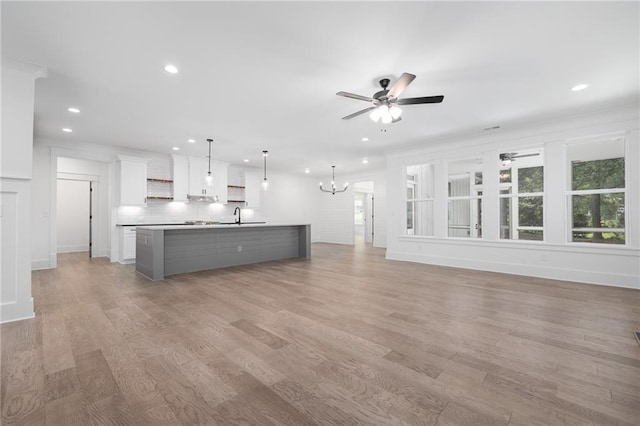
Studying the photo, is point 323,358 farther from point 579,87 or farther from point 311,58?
point 579,87

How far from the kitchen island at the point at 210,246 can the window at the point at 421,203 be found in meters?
3.18

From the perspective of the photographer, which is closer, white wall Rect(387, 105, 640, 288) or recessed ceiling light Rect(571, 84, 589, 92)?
recessed ceiling light Rect(571, 84, 589, 92)

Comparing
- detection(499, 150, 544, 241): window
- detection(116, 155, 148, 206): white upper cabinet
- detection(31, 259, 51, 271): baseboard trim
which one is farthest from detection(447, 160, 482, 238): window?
detection(31, 259, 51, 271): baseboard trim

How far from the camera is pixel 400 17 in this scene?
2234 mm

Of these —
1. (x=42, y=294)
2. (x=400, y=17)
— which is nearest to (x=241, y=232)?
(x=42, y=294)

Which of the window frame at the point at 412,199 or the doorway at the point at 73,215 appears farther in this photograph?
the doorway at the point at 73,215

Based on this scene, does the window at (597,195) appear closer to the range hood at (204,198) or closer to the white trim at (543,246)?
the white trim at (543,246)

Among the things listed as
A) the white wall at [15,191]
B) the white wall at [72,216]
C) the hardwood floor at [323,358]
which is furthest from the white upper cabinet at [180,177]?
the white wall at [15,191]

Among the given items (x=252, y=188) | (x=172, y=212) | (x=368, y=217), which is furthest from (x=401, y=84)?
(x=368, y=217)

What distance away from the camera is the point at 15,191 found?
110 inches

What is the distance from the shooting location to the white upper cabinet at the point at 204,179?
7.56 metres

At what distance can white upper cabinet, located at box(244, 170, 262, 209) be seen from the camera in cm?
895

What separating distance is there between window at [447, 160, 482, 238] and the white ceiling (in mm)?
2611

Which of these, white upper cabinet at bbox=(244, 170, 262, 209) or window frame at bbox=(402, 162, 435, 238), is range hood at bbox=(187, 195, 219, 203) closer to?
white upper cabinet at bbox=(244, 170, 262, 209)
